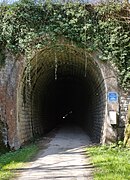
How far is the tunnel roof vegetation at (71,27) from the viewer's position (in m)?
14.5

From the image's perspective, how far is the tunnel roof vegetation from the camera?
14.5 metres

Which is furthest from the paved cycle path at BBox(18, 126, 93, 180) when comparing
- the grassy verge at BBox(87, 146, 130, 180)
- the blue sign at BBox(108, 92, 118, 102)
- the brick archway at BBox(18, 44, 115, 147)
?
the brick archway at BBox(18, 44, 115, 147)

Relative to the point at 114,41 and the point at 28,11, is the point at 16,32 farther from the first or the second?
the point at 114,41

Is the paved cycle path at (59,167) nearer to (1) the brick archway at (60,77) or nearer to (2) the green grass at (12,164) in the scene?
(2) the green grass at (12,164)

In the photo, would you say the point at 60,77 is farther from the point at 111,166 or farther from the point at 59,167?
the point at 111,166

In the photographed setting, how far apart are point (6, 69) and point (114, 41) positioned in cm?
458

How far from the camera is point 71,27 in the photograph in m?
14.8

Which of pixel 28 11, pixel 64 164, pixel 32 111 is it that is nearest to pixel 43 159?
pixel 64 164

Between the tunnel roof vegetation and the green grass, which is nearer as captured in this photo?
the green grass

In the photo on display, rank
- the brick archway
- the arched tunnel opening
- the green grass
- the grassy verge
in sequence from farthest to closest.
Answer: the arched tunnel opening
the brick archway
the green grass
the grassy verge

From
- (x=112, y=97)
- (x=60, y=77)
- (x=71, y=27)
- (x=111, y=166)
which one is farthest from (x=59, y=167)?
(x=60, y=77)

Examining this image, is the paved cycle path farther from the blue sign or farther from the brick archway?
the brick archway

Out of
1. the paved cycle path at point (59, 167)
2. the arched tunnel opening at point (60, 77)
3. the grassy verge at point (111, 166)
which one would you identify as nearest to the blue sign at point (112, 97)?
the arched tunnel opening at point (60, 77)

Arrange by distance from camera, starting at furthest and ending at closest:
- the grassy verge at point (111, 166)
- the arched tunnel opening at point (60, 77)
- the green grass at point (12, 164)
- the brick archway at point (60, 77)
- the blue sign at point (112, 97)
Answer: the arched tunnel opening at point (60, 77) < the brick archway at point (60, 77) < the blue sign at point (112, 97) < the green grass at point (12, 164) < the grassy verge at point (111, 166)
